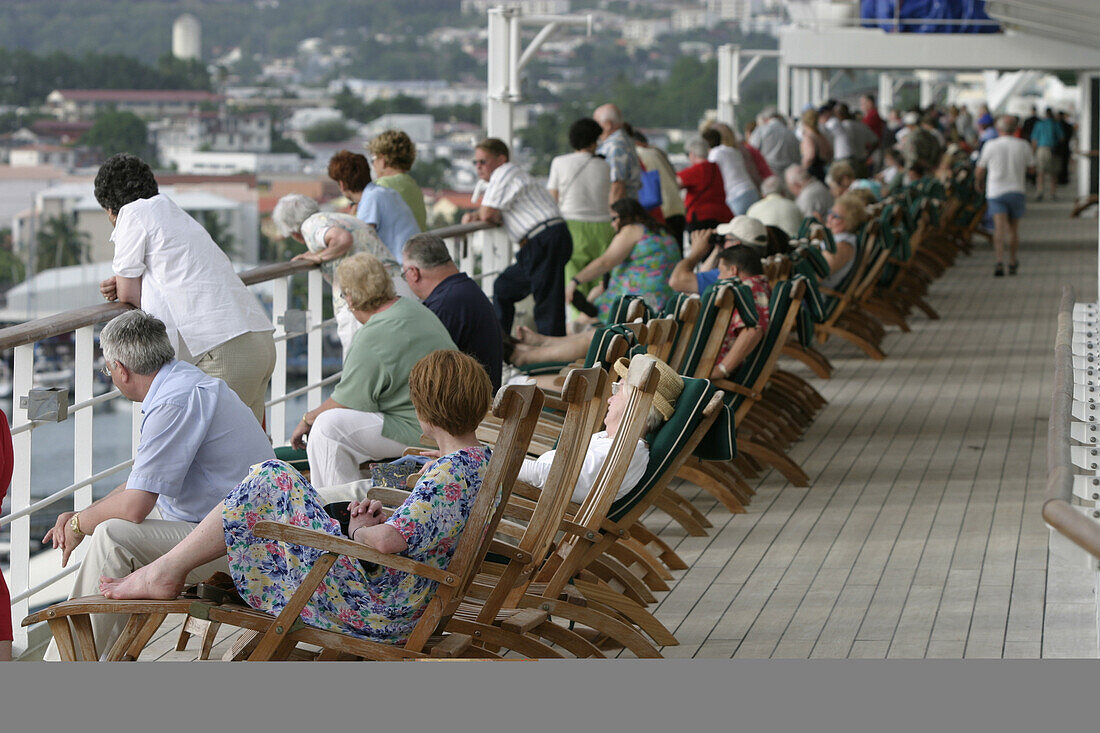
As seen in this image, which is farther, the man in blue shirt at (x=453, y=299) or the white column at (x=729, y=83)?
the white column at (x=729, y=83)

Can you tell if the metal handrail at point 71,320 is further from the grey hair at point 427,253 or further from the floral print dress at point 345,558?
the floral print dress at point 345,558

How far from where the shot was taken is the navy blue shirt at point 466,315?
481 centimetres

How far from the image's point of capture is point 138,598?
291cm

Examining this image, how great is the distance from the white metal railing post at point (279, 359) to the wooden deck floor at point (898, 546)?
1450mm

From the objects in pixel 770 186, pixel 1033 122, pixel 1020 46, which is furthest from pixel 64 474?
pixel 770 186

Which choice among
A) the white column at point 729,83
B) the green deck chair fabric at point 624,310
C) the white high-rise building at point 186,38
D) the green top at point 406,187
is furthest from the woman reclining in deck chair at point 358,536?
the white high-rise building at point 186,38

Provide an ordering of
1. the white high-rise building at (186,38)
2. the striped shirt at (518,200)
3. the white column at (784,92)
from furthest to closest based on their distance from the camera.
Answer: the white high-rise building at (186,38) < the white column at (784,92) < the striped shirt at (518,200)

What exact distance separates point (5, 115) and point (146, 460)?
306ft

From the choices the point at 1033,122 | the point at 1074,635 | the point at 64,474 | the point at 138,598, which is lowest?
the point at 64,474

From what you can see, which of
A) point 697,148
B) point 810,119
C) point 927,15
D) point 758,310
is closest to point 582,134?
point 697,148

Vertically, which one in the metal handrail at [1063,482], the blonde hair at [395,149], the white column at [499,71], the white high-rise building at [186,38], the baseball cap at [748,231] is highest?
the white high-rise building at [186,38]

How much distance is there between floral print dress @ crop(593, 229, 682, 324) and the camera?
22.3 feet

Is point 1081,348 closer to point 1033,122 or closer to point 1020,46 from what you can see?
point 1020,46

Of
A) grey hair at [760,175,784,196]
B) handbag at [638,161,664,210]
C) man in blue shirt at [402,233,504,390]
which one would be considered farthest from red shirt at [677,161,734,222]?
man in blue shirt at [402,233,504,390]
